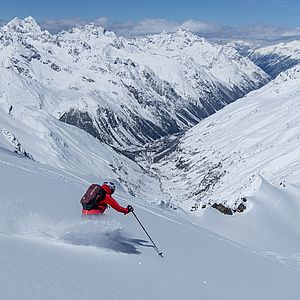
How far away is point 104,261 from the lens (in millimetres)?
13734

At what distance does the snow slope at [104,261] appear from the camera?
10438mm

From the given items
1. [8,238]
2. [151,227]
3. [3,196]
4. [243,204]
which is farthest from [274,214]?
[8,238]

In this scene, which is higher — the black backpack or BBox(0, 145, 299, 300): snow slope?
the black backpack

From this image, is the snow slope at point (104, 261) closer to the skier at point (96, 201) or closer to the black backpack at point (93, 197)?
the skier at point (96, 201)

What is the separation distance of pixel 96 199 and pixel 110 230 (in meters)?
1.16

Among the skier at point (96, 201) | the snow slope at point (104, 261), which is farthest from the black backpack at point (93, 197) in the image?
the snow slope at point (104, 261)

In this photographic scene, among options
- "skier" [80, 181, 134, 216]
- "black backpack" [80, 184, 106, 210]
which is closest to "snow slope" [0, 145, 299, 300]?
"skier" [80, 181, 134, 216]

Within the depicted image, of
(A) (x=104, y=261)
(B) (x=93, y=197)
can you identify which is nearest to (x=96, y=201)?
(B) (x=93, y=197)

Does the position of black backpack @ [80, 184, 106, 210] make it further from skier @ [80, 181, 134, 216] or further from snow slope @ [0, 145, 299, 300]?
snow slope @ [0, 145, 299, 300]

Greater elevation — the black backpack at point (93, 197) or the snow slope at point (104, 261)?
the black backpack at point (93, 197)

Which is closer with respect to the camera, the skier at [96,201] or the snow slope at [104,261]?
the snow slope at [104,261]

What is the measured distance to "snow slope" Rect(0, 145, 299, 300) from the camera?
411 inches

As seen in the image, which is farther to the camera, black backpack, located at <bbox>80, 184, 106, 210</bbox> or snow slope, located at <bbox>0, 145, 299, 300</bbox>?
black backpack, located at <bbox>80, 184, 106, 210</bbox>

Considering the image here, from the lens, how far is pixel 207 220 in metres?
54.9
